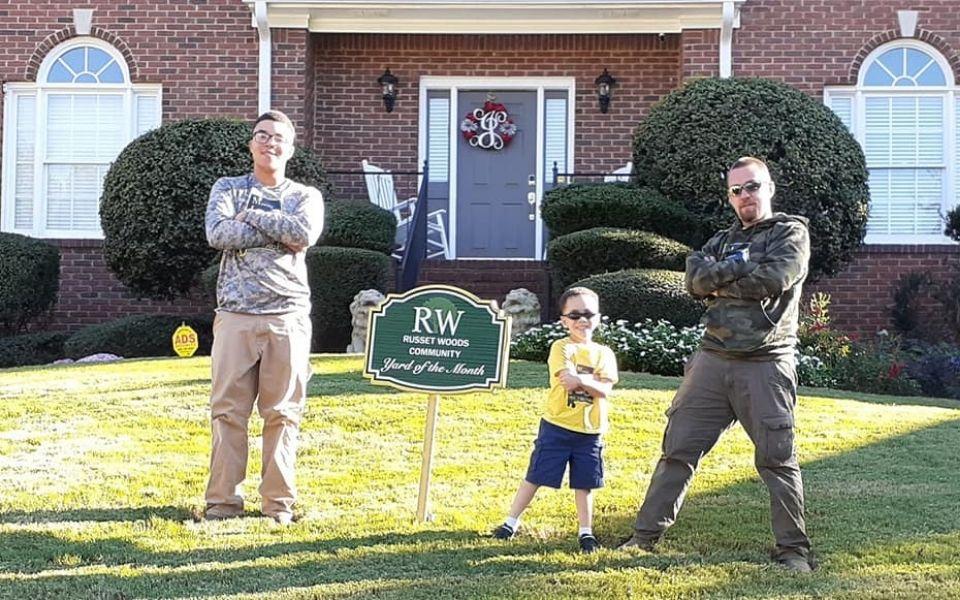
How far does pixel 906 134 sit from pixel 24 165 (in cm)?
1022

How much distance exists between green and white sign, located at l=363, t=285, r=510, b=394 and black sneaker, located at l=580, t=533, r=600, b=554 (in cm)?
83

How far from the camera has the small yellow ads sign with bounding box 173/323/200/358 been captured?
454 inches

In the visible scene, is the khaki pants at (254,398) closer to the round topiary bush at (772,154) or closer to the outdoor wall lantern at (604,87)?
the round topiary bush at (772,154)

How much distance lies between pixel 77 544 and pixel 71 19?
1040 centimetres

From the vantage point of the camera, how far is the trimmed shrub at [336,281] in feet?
37.9

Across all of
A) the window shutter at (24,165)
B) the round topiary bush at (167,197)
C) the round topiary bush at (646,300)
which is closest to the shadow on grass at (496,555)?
the round topiary bush at (646,300)

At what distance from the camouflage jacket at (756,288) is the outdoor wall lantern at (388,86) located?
988cm

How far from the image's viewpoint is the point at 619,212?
468 inches

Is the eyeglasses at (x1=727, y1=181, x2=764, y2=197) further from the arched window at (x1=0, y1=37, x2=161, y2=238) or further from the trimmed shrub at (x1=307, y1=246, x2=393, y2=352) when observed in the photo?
the arched window at (x1=0, y1=37, x2=161, y2=238)

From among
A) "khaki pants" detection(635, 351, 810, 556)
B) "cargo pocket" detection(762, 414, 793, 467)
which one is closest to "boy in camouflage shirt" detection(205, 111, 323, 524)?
"khaki pants" detection(635, 351, 810, 556)

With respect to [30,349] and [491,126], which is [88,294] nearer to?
[30,349]

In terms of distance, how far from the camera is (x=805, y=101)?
40.7ft

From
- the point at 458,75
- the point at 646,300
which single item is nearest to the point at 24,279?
the point at 458,75

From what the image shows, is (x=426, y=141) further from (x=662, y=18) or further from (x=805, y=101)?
(x=805, y=101)
